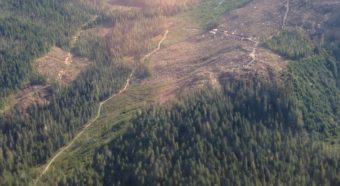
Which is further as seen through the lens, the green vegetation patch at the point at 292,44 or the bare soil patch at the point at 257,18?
the bare soil patch at the point at 257,18

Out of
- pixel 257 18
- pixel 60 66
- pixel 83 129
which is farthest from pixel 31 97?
pixel 257 18

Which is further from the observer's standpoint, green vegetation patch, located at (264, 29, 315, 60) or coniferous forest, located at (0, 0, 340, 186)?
green vegetation patch, located at (264, 29, 315, 60)

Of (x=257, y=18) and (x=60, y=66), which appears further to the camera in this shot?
(x=257, y=18)

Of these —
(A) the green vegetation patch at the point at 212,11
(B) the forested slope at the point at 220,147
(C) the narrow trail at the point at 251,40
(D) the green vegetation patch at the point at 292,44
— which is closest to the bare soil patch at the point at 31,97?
(B) the forested slope at the point at 220,147

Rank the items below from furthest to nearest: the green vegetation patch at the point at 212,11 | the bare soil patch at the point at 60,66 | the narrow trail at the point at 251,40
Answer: the green vegetation patch at the point at 212,11
the bare soil patch at the point at 60,66
the narrow trail at the point at 251,40

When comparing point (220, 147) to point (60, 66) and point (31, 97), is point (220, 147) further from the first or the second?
point (60, 66)

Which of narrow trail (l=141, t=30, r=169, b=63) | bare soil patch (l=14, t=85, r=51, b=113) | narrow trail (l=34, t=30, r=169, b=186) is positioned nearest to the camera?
narrow trail (l=34, t=30, r=169, b=186)

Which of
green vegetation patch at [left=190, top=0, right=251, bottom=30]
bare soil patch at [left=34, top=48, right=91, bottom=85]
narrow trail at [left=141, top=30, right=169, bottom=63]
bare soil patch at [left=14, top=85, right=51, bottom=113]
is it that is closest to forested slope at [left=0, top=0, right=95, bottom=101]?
bare soil patch at [left=34, top=48, right=91, bottom=85]

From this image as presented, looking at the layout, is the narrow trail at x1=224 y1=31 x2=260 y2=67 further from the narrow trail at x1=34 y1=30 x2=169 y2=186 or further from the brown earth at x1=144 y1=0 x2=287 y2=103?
the narrow trail at x1=34 y1=30 x2=169 y2=186

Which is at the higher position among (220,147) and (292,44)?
(292,44)

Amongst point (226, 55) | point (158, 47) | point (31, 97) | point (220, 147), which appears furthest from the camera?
point (158, 47)

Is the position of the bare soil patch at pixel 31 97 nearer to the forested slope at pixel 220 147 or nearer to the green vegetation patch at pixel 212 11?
the forested slope at pixel 220 147

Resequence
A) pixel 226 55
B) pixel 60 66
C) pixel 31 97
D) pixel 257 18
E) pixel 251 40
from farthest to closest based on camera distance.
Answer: pixel 257 18, pixel 60 66, pixel 251 40, pixel 226 55, pixel 31 97
